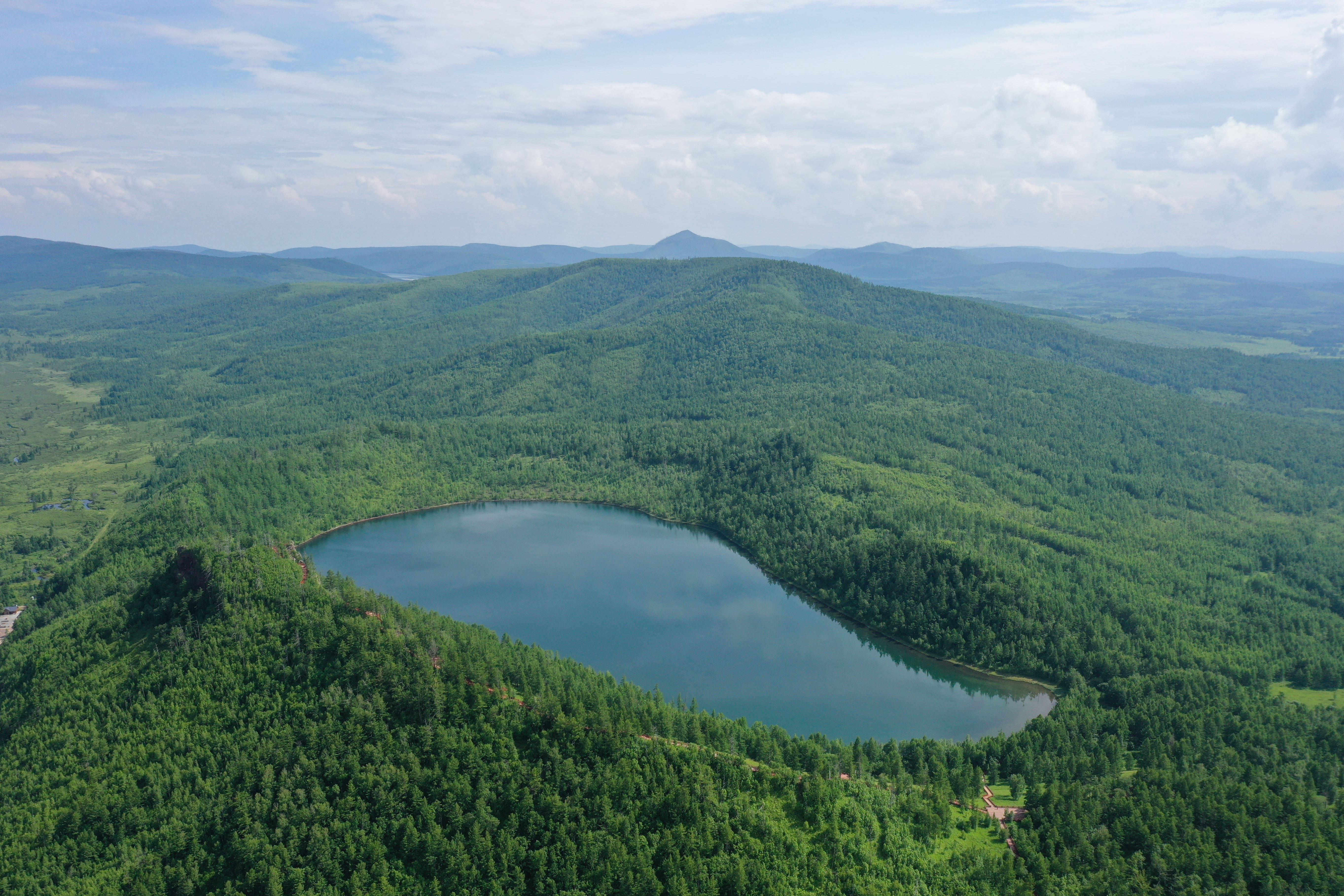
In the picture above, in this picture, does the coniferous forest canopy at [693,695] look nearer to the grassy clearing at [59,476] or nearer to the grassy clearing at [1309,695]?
the grassy clearing at [1309,695]

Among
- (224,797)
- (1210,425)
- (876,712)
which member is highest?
(1210,425)

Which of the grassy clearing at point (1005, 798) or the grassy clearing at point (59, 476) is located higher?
A: the grassy clearing at point (59, 476)

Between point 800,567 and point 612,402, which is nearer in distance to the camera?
point 800,567

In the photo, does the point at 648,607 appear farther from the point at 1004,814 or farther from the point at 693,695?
the point at 1004,814

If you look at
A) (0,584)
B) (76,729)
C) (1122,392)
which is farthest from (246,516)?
(1122,392)

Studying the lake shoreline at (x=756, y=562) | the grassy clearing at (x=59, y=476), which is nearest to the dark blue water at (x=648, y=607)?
the lake shoreline at (x=756, y=562)

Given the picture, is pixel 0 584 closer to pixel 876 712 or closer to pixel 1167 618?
pixel 876 712
